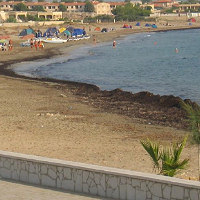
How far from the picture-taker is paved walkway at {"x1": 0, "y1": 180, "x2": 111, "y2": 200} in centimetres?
1066

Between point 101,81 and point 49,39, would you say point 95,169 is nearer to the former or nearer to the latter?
point 101,81

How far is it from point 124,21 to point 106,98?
424 ft

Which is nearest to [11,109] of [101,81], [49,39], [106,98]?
[106,98]

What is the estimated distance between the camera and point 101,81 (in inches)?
1672

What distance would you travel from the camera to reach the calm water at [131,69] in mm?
39781

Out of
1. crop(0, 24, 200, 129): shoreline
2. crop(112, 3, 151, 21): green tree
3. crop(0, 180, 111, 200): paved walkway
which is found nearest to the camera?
crop(0, 180, 111, 200): paved walkway

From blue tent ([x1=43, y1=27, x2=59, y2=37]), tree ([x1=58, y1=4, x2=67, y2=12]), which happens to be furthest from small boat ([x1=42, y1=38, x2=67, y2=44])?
tree ([x1=58, y1=4, x2=67, y2=12])

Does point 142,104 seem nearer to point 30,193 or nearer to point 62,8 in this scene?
point 30,193

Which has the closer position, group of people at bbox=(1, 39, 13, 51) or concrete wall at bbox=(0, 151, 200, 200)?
concrete wall at bbox=(0, 151, 200, 200)

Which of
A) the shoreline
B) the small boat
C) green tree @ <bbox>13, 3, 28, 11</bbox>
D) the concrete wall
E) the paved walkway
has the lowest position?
the small boat

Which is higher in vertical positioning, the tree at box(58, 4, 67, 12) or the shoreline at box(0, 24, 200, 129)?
the shoreline at box(0, 24, 200, 129)

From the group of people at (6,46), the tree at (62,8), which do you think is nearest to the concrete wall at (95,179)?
the group of people at (6,46)

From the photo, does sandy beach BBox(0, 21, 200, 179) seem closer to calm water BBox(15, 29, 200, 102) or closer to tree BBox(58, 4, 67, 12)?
calm water BBox(15, 29, 200, 102)

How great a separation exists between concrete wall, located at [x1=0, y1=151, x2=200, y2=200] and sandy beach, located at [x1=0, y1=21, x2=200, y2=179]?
10.3 ft
